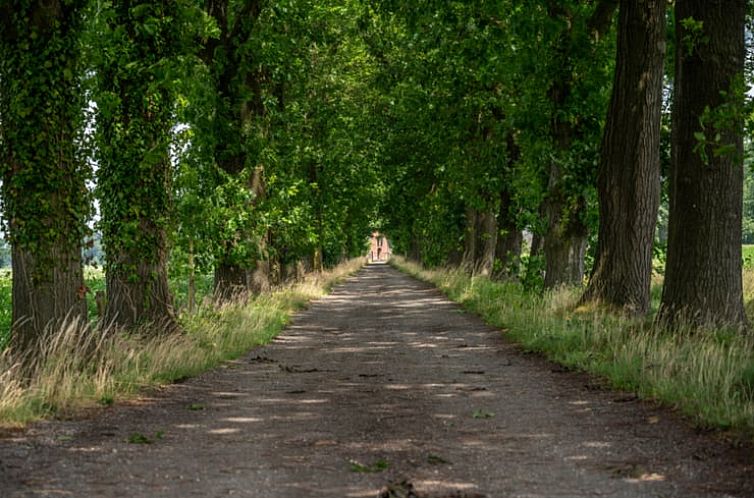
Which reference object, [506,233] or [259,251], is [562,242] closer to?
[259,251]

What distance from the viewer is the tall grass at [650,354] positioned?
855 cm

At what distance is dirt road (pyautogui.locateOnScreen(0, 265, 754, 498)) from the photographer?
6227mm

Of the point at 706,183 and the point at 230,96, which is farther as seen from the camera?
the point at 230,96

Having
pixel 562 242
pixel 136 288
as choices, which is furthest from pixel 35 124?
pixel 562 242

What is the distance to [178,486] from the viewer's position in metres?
6.23

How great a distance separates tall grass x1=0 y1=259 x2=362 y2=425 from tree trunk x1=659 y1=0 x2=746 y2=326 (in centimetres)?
719

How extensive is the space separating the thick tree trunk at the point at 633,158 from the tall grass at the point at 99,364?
6.87 metres

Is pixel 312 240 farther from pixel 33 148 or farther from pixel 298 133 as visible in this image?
pixel 33 148

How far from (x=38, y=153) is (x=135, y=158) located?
2806 millimetres

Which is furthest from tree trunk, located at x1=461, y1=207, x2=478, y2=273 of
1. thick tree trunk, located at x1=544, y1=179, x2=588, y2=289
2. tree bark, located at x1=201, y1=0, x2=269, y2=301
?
tree bark, located at x1=201, y1=0, x2=269, y2=301

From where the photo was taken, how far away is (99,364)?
10547mm

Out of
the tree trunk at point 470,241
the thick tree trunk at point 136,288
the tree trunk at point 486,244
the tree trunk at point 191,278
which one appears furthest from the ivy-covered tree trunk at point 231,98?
the tree trunk at point 470,241

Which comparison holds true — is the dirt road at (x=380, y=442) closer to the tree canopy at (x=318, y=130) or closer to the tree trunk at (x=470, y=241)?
the tree canopy at (x=318, y=130)

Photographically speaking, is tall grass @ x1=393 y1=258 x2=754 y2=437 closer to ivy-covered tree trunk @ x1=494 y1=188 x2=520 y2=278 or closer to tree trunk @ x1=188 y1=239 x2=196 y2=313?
tree trunk @ x1=188 y1=239 x2=196 y2=313
